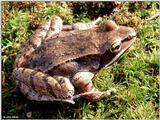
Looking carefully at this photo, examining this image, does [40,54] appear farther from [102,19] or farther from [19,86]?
[102,19]

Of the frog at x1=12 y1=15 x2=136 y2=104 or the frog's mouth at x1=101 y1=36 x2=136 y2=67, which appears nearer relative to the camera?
the frog at x1=12 y1=15 x2=136 y2=104

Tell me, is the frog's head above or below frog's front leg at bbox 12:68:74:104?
above

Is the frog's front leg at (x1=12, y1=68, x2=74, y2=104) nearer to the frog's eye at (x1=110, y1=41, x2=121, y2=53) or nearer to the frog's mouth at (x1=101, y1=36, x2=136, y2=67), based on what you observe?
the frog's mouth at (x1=101, y1=36, x2=136, y2=67)

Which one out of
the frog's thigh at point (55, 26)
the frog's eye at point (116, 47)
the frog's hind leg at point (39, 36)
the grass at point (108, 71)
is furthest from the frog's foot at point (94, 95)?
the frog's thigh at point (55, 26)

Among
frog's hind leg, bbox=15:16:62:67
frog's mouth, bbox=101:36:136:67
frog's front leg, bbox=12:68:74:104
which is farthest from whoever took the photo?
frog's hind leg, bbox=15:16:62:67

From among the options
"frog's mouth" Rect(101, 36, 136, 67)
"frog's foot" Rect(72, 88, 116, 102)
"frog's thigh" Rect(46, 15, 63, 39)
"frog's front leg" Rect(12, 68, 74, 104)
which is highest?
"frog's thigh" Rect(46, 15, 63, 39)

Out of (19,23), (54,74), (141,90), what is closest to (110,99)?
(141,90)

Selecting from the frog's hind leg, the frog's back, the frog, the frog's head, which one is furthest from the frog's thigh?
the frog's head
